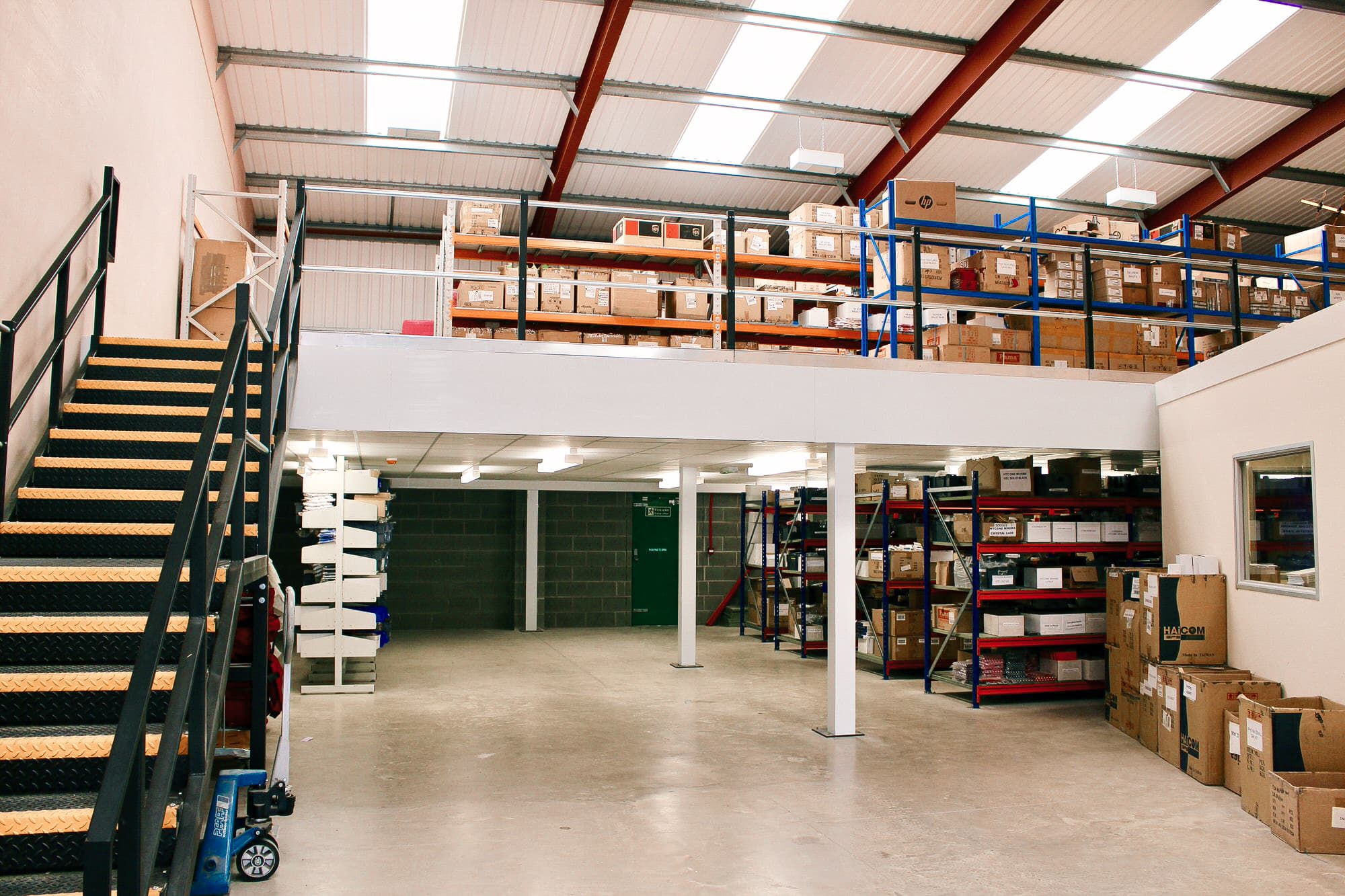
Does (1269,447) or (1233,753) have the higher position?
(1269,447)

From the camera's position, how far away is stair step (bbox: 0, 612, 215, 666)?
11.0 ft

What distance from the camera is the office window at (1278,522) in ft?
18.5

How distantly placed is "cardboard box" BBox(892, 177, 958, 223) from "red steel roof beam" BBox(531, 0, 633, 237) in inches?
142

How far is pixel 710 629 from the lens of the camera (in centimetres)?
1410

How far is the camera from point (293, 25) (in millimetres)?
10141

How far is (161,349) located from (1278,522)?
6604 mm

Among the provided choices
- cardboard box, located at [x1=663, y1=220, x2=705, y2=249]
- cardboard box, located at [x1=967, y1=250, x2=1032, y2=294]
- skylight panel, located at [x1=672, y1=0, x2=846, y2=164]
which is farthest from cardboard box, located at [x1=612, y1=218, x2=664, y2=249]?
cardboard box, located at [x1=967, y1=250, x2=1032, y2=294]

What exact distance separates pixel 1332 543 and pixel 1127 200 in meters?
7.34

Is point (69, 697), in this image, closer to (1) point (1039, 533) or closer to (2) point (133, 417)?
(2) point (133, 417)

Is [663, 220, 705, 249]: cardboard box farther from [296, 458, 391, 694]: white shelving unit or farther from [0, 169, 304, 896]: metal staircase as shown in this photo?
[0, 169, 304, 896]: metal staircase

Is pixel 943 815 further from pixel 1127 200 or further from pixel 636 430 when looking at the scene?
pixel 1127 200

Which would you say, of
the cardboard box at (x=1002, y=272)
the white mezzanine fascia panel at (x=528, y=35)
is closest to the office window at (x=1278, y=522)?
the cardboard box at (x=1002, y=272)

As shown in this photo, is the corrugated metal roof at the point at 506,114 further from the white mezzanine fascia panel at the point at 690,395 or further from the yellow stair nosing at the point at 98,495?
the yellow stair nosing at the point at 98,495

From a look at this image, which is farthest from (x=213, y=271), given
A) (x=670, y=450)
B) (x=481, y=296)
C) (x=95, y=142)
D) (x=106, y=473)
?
(x=670, y=450)
